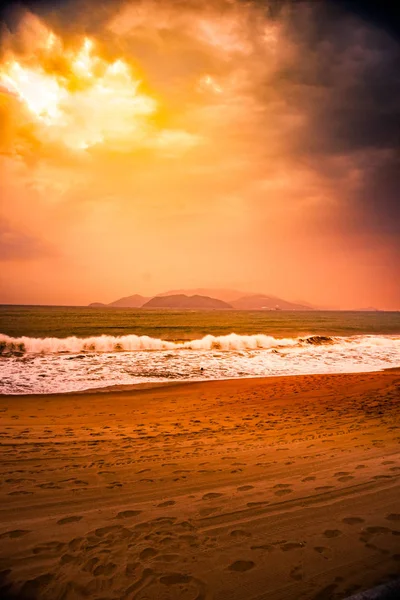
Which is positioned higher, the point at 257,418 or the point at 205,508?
the point at 205,508

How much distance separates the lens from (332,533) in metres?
3.71

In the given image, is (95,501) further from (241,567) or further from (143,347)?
(143,347)

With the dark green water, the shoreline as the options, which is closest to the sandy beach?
the shoreline

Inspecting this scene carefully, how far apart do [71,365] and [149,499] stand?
16.7m

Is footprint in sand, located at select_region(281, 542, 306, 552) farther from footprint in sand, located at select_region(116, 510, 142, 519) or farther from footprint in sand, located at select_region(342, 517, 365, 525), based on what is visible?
footprint in sand, located at select_region(116, 510, 142, 519)

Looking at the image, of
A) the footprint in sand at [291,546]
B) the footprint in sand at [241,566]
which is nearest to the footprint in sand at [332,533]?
the footprint in sand at [291,546]

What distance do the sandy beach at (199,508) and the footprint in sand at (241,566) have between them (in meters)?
0.02

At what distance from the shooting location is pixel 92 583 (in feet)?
10.2

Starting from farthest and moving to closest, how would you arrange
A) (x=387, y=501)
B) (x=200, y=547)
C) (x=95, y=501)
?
1. (x=95, y=501)
2. (x=387, y=501)
3. (x=200, y=547)

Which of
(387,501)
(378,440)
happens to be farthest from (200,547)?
(378,440)

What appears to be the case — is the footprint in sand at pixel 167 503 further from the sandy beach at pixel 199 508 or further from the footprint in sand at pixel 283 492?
the footprint in sand at pixel 283 492

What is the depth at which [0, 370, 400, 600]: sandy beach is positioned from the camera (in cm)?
310

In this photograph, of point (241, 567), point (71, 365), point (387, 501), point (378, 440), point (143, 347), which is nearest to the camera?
point (241, 567)

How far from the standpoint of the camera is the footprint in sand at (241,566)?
3209mm
